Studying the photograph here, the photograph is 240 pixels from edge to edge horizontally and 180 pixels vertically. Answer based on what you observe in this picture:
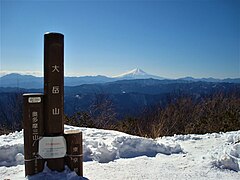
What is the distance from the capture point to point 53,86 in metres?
2.97

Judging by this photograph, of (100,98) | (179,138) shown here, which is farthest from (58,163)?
(100,98)

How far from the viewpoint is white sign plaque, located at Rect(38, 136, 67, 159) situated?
297cm

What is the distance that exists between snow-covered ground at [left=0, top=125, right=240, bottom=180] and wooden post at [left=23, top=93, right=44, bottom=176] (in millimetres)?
156

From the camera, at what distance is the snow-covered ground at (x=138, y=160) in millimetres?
3293

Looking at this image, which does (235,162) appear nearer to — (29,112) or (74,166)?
(74,166)

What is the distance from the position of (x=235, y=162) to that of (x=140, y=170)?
136 cm

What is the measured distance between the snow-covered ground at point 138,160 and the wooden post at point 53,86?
47 centimetres

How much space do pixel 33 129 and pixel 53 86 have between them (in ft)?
1.89

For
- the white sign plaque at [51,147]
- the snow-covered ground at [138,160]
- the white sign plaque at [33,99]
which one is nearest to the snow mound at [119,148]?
the snow-covered ground at [138,160]

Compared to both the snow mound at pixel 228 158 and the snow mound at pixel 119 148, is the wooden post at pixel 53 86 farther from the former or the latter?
the snow mound at pixel 228 158

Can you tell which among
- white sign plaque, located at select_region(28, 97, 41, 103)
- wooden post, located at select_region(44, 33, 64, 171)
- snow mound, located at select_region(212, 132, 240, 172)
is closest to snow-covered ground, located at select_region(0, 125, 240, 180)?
snow mound, located at select_region(212, 132, 240, 172)

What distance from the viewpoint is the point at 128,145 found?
435cm

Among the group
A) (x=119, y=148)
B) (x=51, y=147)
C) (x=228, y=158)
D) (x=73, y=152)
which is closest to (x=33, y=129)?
(x=51, y=147)

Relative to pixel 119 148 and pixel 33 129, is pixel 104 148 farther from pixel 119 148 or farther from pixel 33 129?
pixel 33 129
